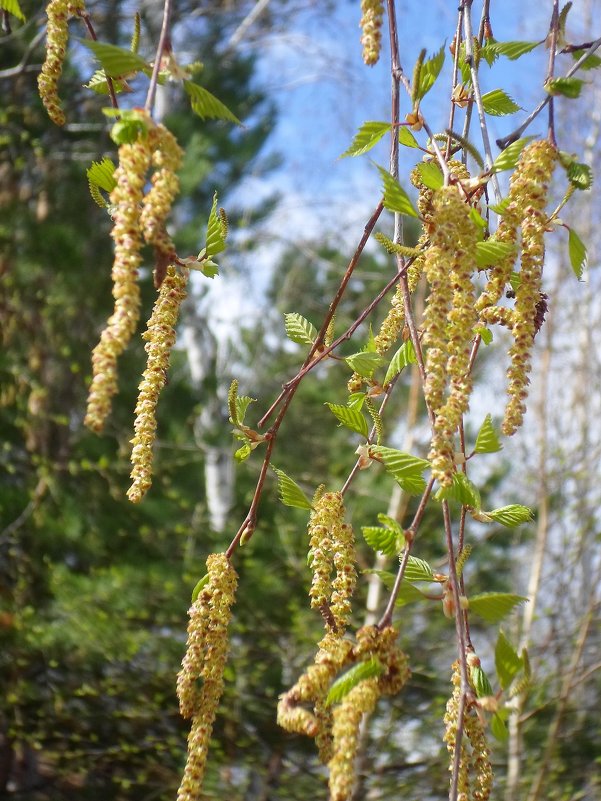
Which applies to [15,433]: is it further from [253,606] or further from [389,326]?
[389,326]

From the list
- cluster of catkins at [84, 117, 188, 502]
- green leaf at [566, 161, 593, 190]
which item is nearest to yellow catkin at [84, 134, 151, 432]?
cluster of catkins at [84, 117, 188, 502]

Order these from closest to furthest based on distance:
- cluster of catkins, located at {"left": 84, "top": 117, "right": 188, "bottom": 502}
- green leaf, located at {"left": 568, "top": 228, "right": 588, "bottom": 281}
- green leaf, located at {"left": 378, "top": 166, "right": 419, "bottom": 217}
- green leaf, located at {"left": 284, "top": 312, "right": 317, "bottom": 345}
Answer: cluster of catkins, located at {"left": 84, "top": 117, "right": 188, "bottom": 502} → green leaf, located at {"left": 378, "top": 166, "right": 419, "bottom": 217} → green leaf, located at {"left": 568, "top": 228, "right": 588, "bottom": 281} → green leaf, located at {"left": 284, "top": 312, "right": 317, "bottom": 345}

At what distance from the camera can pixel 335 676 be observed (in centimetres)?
56

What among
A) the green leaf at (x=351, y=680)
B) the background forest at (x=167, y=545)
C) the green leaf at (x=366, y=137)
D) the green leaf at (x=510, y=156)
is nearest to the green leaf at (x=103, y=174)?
the green leaf at (x=366, y=137)

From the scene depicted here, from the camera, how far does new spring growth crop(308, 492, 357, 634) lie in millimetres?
660

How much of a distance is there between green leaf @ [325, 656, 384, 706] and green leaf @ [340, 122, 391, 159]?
0.38 meters

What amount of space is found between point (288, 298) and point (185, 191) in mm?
2120

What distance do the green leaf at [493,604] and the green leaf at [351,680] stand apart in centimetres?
10

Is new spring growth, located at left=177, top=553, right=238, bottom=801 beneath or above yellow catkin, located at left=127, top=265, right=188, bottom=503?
beneath

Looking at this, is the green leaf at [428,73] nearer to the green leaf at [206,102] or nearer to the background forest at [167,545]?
the green leaf at [206,102]

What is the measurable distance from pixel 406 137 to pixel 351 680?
434 mm

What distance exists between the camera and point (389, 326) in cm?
76

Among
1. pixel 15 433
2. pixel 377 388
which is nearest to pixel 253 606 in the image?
pixel 15 433

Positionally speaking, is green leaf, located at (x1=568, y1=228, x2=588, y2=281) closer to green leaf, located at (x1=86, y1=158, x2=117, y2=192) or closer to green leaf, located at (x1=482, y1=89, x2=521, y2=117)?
green leaf, located at (x1=482, y1=89, x2=521, y2=117)
